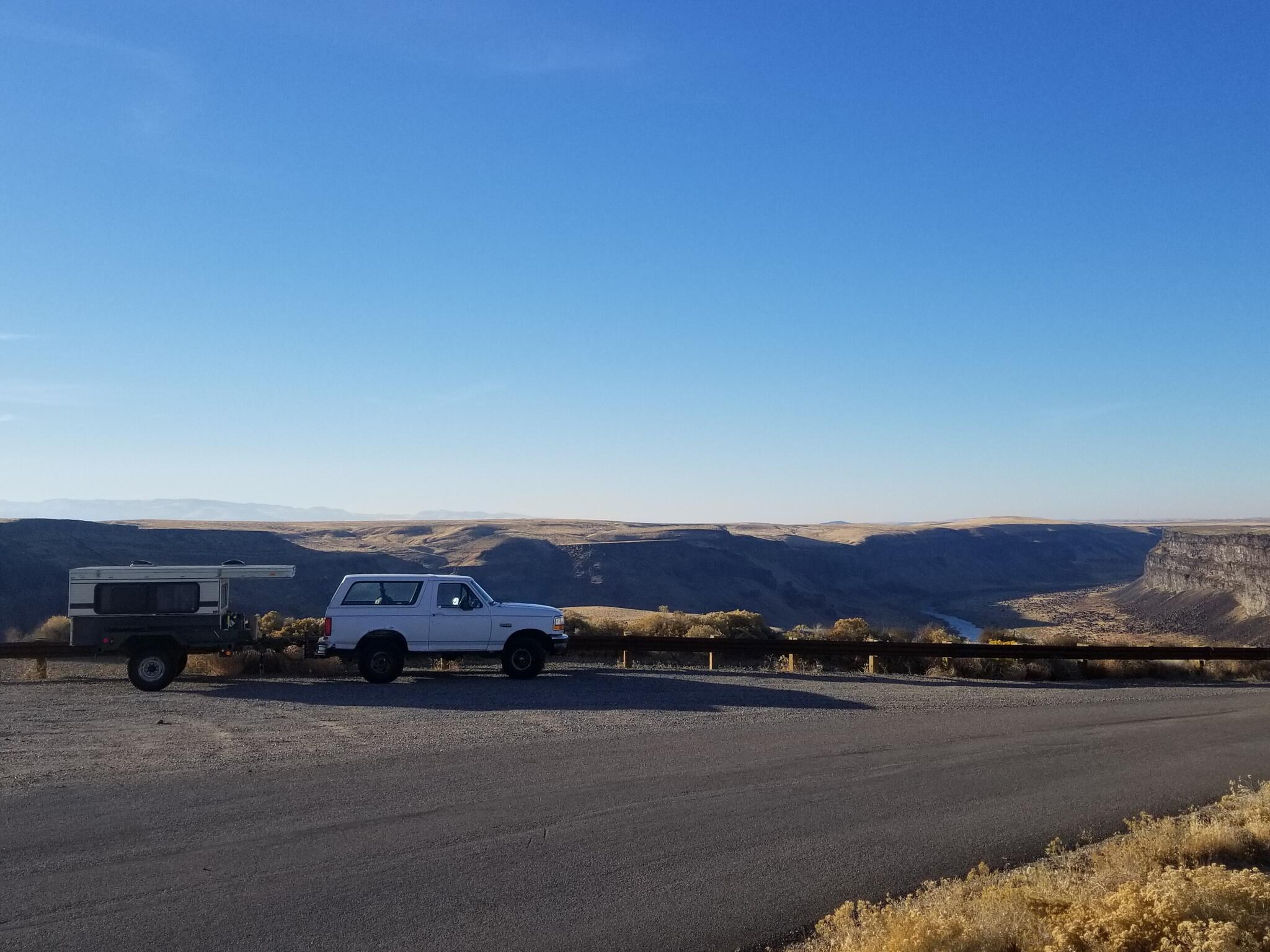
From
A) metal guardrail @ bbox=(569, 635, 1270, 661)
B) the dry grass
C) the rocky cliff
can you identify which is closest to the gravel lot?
metal guardrail @ bbox=(569, 635, 1270, 661)

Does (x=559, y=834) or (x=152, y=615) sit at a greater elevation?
(x=152, y=615)

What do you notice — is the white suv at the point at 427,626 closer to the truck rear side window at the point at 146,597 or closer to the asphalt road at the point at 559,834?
the truck rear side window at the point at 146,597

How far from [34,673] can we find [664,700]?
13.6 m

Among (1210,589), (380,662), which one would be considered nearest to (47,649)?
(380,662)

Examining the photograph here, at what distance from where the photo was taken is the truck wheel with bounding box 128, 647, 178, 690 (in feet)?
58.5

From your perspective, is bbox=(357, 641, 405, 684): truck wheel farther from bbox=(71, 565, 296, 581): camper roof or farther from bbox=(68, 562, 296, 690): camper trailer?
bbox=(68, 562, 296, 690): camper trailer

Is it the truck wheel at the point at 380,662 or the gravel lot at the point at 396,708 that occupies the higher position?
the truck wheel at the point at 380,662

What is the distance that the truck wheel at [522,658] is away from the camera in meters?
19.0

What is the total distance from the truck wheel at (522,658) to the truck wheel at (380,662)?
6.71ft

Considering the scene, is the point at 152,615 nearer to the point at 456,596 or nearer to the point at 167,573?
the point at 167,573

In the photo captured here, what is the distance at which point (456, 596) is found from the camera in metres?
19.1

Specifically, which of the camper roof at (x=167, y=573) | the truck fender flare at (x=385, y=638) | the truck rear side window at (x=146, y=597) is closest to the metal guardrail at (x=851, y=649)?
the camper roof at (x=167, y=573)

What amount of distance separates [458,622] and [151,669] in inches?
219

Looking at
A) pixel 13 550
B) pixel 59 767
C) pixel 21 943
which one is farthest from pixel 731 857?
pixel 13 550
